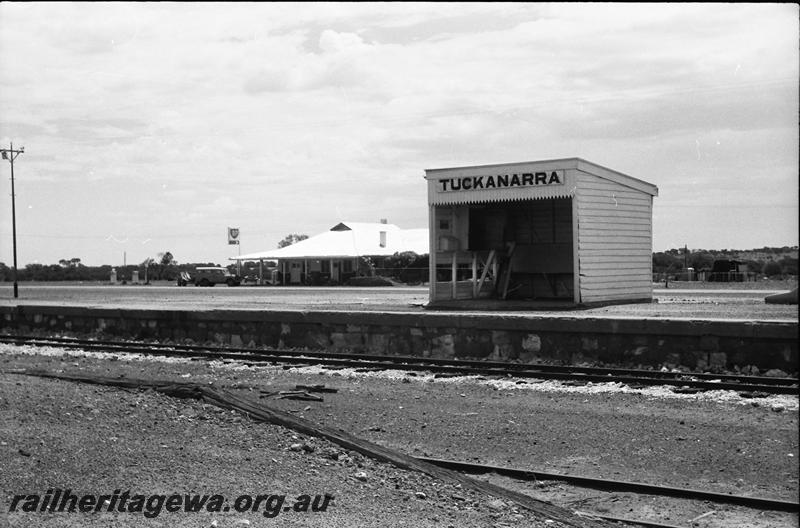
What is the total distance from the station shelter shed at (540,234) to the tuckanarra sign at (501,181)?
0.03 metres

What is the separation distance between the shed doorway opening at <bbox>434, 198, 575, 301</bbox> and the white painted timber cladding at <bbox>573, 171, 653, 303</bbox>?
63.6 inches

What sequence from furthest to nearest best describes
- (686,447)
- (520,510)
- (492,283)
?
(492,283), (686,447), (520,510)

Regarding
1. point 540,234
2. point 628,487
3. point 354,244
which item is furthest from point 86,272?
point 628,487

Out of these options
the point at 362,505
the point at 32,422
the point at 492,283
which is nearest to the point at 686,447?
the point at 362,505

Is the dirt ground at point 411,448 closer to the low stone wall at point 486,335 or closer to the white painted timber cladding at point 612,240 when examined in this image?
the low stone wall at point 486,335


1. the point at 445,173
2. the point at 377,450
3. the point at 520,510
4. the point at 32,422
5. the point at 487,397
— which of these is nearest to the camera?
the point at 520,510

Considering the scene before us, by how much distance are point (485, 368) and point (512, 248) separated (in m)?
14.9

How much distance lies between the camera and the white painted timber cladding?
83.4ft

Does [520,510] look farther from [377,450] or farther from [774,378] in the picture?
[774,378]

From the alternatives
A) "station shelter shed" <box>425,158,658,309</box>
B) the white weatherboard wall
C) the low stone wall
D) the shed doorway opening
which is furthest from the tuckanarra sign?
the low stone wall

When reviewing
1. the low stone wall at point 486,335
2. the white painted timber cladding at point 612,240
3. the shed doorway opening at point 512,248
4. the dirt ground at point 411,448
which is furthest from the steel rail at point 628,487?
the shed doorway opening at point 512,248

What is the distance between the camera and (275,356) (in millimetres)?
17172

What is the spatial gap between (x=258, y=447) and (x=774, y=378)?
313 inches

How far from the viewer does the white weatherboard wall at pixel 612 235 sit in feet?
83.4
